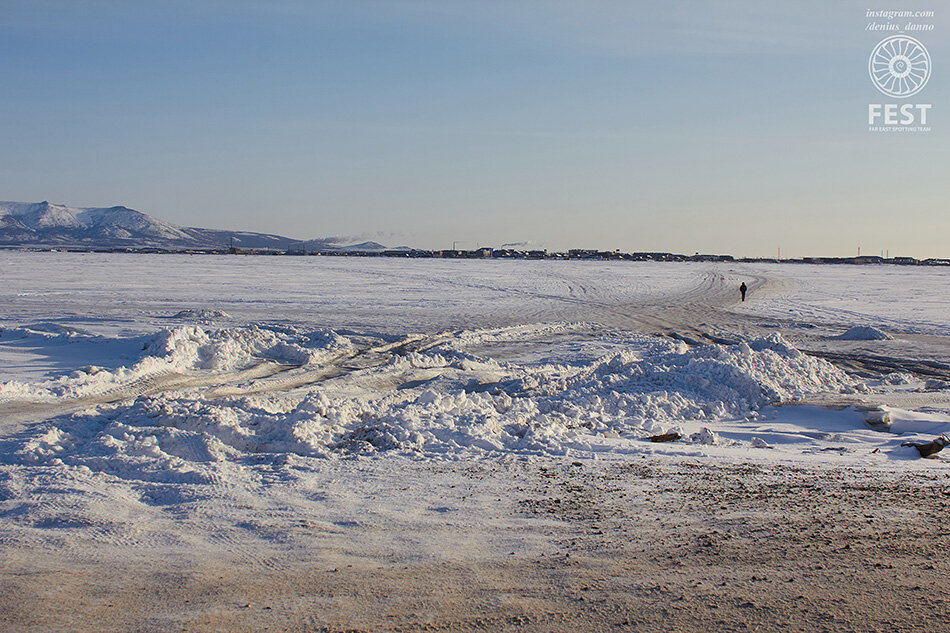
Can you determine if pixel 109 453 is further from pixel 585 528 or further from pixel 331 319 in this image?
pixel 331 319

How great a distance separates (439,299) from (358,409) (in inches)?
926

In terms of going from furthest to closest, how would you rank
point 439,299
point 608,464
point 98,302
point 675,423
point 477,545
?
1. point 439,299
2. point 98,302
3. point 675,423
4. point 608,464
5. point 477,545

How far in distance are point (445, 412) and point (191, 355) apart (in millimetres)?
6777

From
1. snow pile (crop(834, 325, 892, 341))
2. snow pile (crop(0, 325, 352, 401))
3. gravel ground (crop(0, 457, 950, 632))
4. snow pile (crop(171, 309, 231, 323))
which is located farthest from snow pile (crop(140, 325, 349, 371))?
snow pile (crop(834, 325, 892, 341))

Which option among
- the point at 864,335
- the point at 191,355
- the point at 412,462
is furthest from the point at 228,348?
the point at 864,335

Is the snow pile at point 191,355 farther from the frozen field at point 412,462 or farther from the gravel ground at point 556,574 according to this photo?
the gravel ground at point 556,574

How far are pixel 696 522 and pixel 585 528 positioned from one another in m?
0.85

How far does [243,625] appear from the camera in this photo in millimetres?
3990

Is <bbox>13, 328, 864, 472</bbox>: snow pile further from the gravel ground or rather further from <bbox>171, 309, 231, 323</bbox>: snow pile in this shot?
<bbox>171, 309, 231, 323</bbox>: snow pile

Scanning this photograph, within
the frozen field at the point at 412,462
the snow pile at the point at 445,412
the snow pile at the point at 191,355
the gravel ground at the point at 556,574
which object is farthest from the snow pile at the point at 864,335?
the gravel ground at the point at 556,574

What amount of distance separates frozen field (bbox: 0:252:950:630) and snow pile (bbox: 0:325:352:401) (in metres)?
0.06

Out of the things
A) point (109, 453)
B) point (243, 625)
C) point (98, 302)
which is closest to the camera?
point (243, 625)

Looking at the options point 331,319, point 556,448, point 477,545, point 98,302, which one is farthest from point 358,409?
point 98,302

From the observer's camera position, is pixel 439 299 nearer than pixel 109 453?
No
